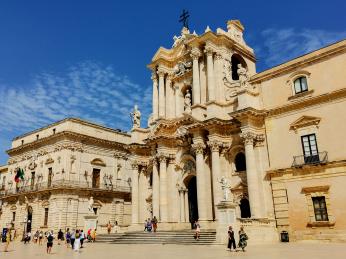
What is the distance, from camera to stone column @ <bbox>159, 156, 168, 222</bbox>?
28.4 m

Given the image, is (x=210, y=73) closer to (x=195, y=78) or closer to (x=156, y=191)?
(x=195, y=78)

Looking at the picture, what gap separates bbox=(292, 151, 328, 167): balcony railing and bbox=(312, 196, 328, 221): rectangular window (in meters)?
2.05

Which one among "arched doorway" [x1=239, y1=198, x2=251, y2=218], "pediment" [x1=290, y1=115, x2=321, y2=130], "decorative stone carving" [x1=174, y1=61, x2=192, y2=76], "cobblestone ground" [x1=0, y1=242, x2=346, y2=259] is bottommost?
"cobblestone ground" [x1=0, y1=242, x2=346, y2=259]

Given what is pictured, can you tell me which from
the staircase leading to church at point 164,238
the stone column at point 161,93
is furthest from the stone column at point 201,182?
the stone column at point 161,93

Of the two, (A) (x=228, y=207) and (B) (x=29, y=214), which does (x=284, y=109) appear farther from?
(B) (x=29, y=214)

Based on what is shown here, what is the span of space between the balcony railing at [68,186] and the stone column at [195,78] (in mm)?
16030

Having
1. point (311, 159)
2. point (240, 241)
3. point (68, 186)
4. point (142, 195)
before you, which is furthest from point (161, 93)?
point (240, 241)

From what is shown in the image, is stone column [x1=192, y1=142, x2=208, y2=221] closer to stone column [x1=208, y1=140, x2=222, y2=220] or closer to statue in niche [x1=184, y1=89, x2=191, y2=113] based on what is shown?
stone column [x1=208, y1=140, x2=222, y2=220]

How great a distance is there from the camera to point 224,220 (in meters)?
19.7

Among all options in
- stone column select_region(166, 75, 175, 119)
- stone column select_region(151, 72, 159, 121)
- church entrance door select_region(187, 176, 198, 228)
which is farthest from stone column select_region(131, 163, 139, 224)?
stone column select_region(166, 75, 175, 119)

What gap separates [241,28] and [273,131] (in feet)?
41.5

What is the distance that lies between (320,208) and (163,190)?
40.3ft

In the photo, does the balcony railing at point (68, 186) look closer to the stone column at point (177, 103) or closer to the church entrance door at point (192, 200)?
the church entrance door at point (192, 200)

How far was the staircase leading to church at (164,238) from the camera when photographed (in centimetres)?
2144
